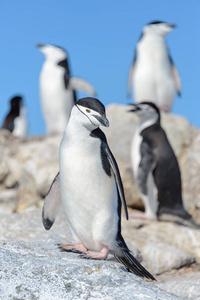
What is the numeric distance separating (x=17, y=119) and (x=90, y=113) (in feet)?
42.1

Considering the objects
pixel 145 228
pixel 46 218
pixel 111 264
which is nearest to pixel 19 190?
pixel 145 228

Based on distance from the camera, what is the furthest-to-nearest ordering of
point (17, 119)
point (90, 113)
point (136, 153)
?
point (17, 119)
point (136, 153)
point (90, 113)

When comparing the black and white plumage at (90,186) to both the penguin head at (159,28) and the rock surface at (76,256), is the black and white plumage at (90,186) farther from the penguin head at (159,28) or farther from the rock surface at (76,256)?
the penguin head at (159,28)

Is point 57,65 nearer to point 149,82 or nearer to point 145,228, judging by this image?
point 149,82

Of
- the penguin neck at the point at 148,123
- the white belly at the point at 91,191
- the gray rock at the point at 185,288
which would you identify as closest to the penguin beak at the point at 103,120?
the white belly at the point at 91,191

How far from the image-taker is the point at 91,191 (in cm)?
377

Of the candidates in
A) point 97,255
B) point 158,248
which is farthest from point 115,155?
point 97,255

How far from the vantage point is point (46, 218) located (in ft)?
14.0

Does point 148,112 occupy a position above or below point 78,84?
above

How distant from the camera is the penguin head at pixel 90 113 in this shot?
3.60 m

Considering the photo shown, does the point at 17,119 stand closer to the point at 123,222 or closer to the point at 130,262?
the point at 123,222

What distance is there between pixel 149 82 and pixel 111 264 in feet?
29.5

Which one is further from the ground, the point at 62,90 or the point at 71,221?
the point at 71,221

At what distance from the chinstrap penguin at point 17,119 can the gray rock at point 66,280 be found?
12.6 metres
